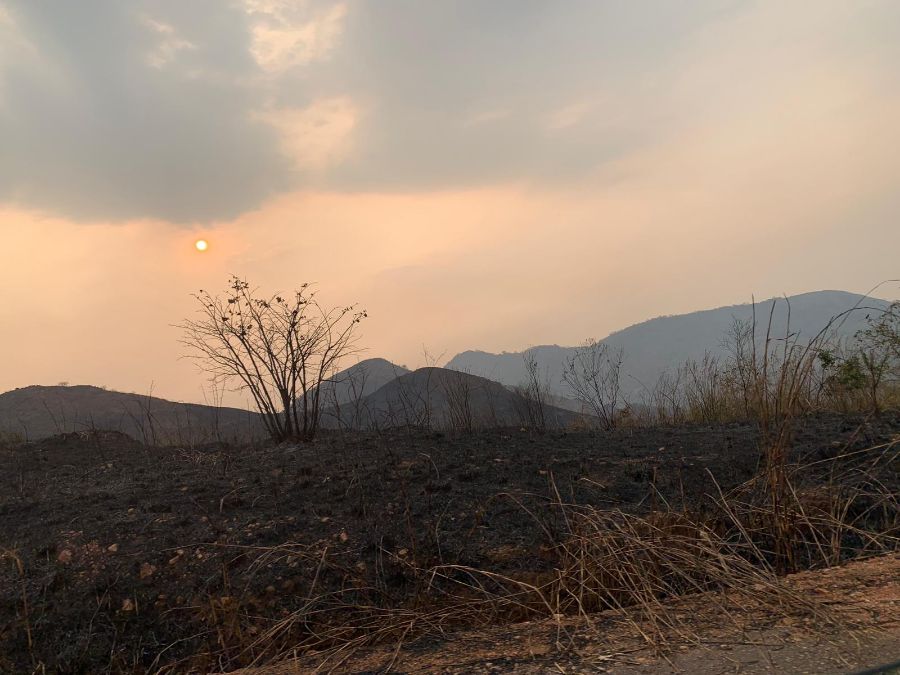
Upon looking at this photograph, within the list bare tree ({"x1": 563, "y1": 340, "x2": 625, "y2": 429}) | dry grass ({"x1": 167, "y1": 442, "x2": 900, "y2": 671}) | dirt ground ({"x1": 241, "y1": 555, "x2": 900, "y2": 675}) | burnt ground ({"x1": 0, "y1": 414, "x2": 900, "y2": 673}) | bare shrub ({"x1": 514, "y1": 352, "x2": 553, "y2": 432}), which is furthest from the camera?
bare tree ({"x1": 563, "y1": 340, "x2": 625, "y2": 429})

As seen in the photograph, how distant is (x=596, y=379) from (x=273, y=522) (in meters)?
6.53

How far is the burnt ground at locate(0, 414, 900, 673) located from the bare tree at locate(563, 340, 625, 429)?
3.18 meters

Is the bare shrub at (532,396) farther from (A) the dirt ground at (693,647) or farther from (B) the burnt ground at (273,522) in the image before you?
(A) the dirt ground at (693,647)

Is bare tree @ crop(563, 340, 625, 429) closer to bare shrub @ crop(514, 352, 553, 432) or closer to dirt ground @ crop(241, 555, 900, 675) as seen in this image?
bare shrub @ crop(514, 352, 553, 432)

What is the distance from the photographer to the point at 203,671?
238cm

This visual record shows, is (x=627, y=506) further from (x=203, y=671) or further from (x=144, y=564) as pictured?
(x=144, y=564)

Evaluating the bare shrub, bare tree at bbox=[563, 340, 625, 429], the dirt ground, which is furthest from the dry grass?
bare tree at bbox=[563, 340, 625, 429]

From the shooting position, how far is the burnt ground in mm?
2682

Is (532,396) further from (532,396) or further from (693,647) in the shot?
(693,647)

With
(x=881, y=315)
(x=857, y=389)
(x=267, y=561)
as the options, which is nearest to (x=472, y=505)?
(x=267, y=561)

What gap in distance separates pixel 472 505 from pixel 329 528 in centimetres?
80

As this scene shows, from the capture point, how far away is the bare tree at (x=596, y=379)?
8930 millimetres

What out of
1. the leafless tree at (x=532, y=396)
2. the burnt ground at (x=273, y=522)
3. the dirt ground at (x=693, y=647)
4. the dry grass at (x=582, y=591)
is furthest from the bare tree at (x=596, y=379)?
the dirt ground at (x=693, y=647)

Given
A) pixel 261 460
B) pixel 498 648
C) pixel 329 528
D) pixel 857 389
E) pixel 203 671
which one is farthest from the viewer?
pixel 857 389
